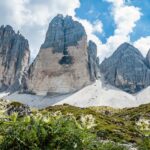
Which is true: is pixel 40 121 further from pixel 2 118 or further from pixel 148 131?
pixel 148 131

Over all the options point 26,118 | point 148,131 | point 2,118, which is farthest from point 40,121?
point 148,131

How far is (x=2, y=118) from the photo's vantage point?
15648 mm

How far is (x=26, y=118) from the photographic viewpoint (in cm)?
1520

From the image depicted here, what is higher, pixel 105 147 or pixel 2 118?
pixel 2 118

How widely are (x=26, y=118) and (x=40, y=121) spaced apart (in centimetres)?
49

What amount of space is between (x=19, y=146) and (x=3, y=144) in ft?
2.05

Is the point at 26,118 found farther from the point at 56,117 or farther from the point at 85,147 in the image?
the point at 85,147

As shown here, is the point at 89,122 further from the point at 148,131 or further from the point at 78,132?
the point at 148,131

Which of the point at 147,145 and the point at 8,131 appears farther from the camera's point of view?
the point at 147,145

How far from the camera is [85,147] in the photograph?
15094 mm

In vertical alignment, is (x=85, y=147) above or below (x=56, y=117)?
below

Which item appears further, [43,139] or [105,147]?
[105,147]

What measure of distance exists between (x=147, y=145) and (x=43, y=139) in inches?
158

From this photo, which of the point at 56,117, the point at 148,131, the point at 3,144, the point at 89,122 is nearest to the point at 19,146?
the point at 3,144
